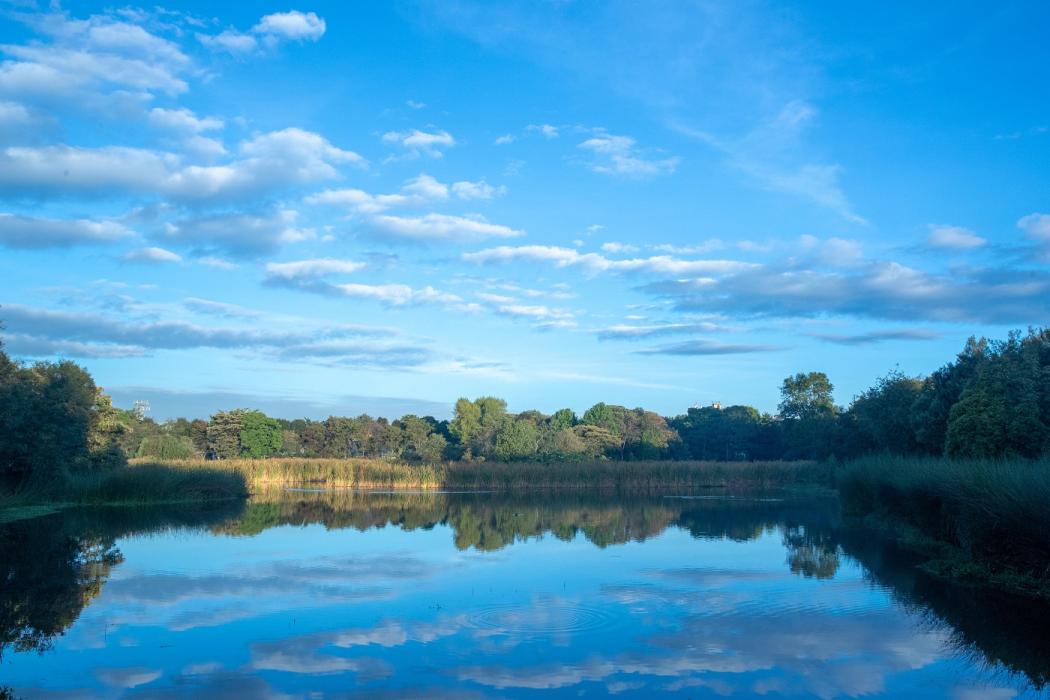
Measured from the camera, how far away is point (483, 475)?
144 ft

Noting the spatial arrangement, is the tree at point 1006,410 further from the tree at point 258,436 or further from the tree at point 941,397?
the tree at point 258,436

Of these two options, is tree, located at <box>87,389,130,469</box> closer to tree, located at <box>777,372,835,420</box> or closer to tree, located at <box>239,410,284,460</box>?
tree, located at <box>239,410,284,460</box>

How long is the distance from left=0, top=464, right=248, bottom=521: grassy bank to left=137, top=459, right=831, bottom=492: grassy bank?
28.7 feet

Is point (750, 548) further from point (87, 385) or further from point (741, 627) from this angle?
point (87, 385)

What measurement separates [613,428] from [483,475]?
27.6 meters

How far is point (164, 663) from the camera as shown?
8.20 metres

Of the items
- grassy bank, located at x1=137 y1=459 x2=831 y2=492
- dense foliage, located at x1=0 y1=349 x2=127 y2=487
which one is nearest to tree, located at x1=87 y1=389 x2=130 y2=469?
dense foliage, located at x1=0 y1=349 x2=127 y2=487

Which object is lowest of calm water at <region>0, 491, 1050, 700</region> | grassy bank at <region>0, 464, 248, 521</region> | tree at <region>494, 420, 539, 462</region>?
calm water at <region>0, 491, 1050, 700</region>

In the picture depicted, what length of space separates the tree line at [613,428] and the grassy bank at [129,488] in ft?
2.82

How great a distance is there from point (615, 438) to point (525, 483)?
20488 mm

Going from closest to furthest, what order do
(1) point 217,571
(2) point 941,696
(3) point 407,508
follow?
(2) point 941,696, (1) point 217,571, (3) point 407,508

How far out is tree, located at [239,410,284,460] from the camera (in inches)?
2564

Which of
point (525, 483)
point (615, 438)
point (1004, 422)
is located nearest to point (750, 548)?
point (1004, 422)

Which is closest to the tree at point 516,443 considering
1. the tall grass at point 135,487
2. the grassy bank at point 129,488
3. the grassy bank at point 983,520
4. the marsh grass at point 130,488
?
the grassy bank at point 129,488
